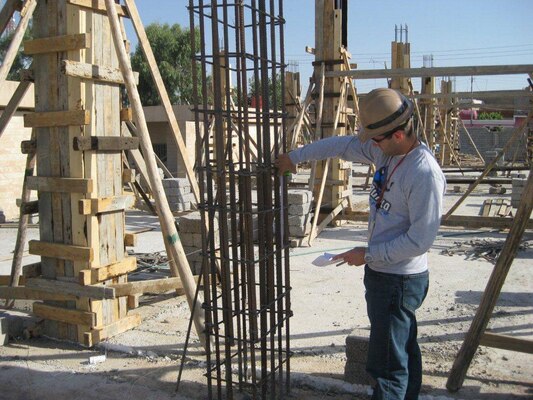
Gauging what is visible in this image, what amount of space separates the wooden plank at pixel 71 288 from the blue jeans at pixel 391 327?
8.37 ft

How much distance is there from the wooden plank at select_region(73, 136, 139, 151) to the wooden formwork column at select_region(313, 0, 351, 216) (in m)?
5.17

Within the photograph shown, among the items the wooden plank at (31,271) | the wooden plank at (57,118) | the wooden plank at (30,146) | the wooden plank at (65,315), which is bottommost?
the wooden plank at (65,315)

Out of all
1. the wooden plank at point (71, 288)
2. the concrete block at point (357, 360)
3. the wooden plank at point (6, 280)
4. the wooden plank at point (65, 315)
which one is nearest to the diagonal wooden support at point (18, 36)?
the wooden plank at point (71, 288)

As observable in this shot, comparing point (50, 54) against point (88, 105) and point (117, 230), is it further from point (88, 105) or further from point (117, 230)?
point (117, 230)

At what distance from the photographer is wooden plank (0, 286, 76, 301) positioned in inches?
203

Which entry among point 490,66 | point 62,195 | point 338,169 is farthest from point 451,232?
point 62,195

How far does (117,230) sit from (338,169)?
5.84m

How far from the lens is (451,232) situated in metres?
10.3

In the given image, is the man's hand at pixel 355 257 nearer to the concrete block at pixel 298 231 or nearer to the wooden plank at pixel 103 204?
Result: the wooden plank at pixel 103 204

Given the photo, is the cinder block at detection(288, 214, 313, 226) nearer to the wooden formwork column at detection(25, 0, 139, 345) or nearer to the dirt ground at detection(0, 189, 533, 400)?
the dirt ground at detection(0, 189, 533, 400)

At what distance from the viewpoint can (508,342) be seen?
156 inches

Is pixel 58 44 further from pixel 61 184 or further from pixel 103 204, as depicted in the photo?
pixel 103 204

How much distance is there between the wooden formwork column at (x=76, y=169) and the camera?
4883 millimetres

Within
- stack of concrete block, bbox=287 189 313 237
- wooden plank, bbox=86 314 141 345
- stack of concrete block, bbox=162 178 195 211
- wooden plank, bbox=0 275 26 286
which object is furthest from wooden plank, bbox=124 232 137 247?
stack of concrete block, bbox=162 178 195 211
